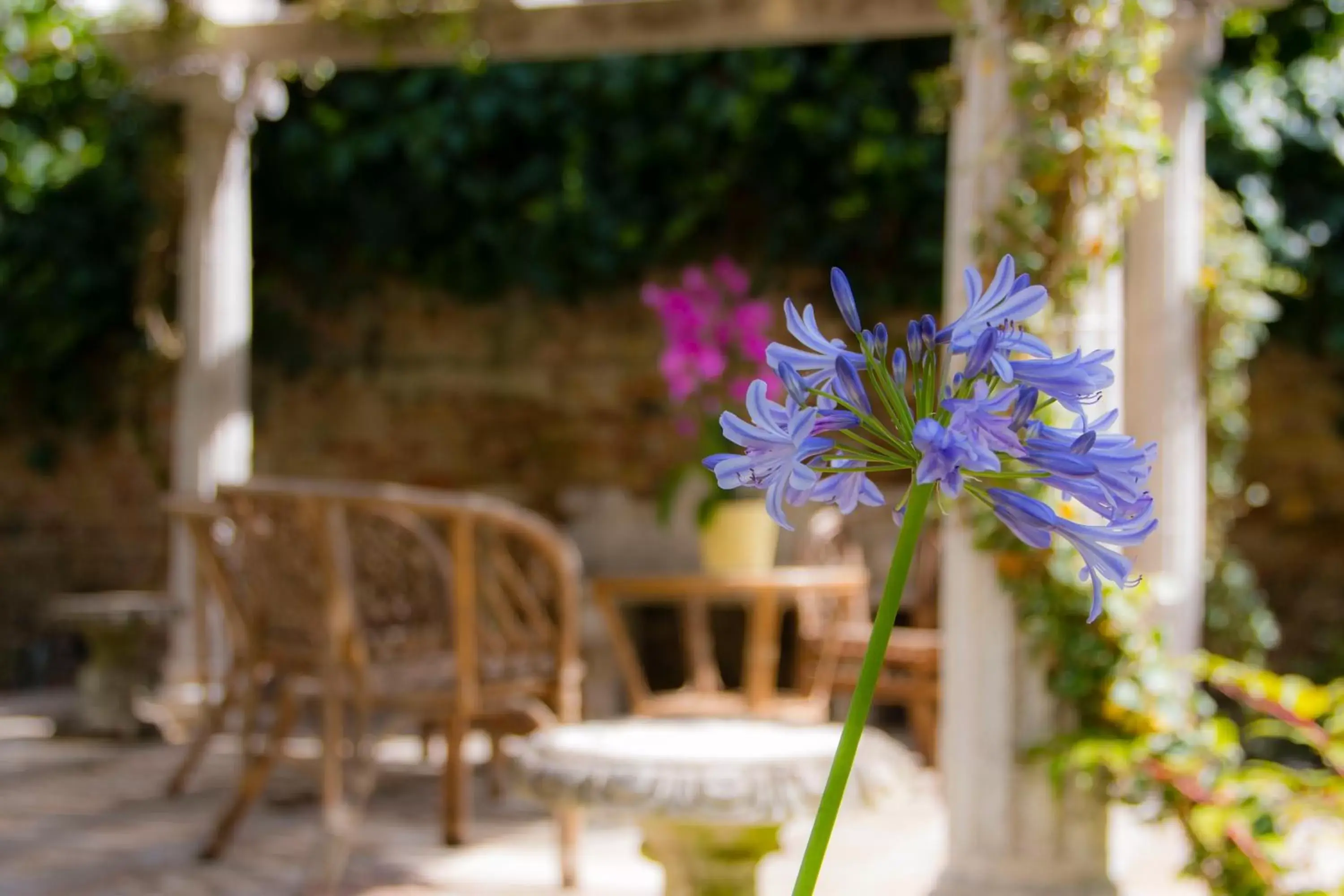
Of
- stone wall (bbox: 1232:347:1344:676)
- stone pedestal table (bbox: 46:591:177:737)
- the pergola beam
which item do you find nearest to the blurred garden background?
stone wall (bbox: 1232:347:1344:676)

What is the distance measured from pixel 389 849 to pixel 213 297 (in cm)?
249

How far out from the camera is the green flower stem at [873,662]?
2.37 ft

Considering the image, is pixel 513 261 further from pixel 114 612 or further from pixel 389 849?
pixel 389 849

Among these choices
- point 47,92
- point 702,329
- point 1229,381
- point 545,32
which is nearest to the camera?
point 1229,381

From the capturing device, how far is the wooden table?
432 centimetres

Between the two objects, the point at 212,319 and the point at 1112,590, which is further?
the point at 212,319

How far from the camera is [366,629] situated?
342cm

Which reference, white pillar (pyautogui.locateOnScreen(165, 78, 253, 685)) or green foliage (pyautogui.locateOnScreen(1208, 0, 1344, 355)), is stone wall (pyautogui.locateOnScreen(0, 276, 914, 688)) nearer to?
white pillar (pyautogui.locateOnScreen(165, 78, 253, 685))

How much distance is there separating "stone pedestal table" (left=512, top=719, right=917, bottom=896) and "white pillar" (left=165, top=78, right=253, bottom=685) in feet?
10.4

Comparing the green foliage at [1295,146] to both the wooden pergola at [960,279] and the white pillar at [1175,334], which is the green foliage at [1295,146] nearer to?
the wooden pergola at [960,279]

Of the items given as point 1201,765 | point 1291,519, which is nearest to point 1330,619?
point 1291,519

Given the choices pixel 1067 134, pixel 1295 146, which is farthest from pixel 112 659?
pixel 1295 146

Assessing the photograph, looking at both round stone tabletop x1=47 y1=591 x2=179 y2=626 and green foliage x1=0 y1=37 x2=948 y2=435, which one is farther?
green foliage x1=0 y1=37 x2=948 y2=435

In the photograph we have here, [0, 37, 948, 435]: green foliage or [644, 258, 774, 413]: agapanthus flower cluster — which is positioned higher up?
[0, 37, 948, 435]: green foliage
